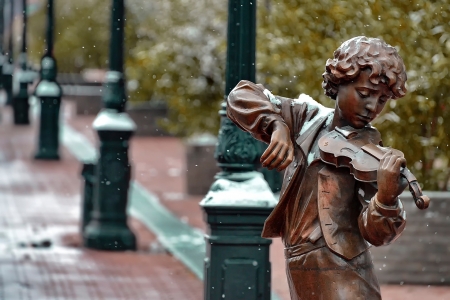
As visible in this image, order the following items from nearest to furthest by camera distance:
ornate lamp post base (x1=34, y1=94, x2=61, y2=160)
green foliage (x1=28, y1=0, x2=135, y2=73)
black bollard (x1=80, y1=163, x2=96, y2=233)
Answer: black bollard (x1=80, y1=163, x2=96, y2=233), ornate lamp post base (x1=34, y1=94, x2=61, y2=160), green foliage (x1=28, y1=0, x2=135, y2=73)

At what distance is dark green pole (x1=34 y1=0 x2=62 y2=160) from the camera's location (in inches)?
773

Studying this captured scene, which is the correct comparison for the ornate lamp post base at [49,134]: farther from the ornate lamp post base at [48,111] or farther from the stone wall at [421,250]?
the stone wall at [421,250]

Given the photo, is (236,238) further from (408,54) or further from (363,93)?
(408,54)

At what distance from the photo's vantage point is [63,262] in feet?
34.3

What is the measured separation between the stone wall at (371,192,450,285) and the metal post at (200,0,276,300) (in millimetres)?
2795

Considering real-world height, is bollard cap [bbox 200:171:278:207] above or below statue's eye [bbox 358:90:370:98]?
below

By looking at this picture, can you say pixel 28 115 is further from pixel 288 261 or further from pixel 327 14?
pixel 288 261

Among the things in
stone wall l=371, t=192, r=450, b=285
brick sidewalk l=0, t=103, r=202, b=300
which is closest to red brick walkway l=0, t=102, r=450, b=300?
brick sidewalk l=0, t=103, r=202, b=300

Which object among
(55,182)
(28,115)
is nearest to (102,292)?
(55,182)

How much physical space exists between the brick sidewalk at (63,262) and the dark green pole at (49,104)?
3637mm

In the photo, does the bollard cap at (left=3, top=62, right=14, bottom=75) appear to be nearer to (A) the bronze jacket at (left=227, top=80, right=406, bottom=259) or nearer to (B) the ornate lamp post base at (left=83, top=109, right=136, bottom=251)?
(B) the ornate lamp post base at (left=83, top=109, right=136, bottom=251)

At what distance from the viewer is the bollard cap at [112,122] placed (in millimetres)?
11297

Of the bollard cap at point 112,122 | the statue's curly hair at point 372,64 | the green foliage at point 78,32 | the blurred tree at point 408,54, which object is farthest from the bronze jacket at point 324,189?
the green foliage at point 78,32

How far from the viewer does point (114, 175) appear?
451 inches
